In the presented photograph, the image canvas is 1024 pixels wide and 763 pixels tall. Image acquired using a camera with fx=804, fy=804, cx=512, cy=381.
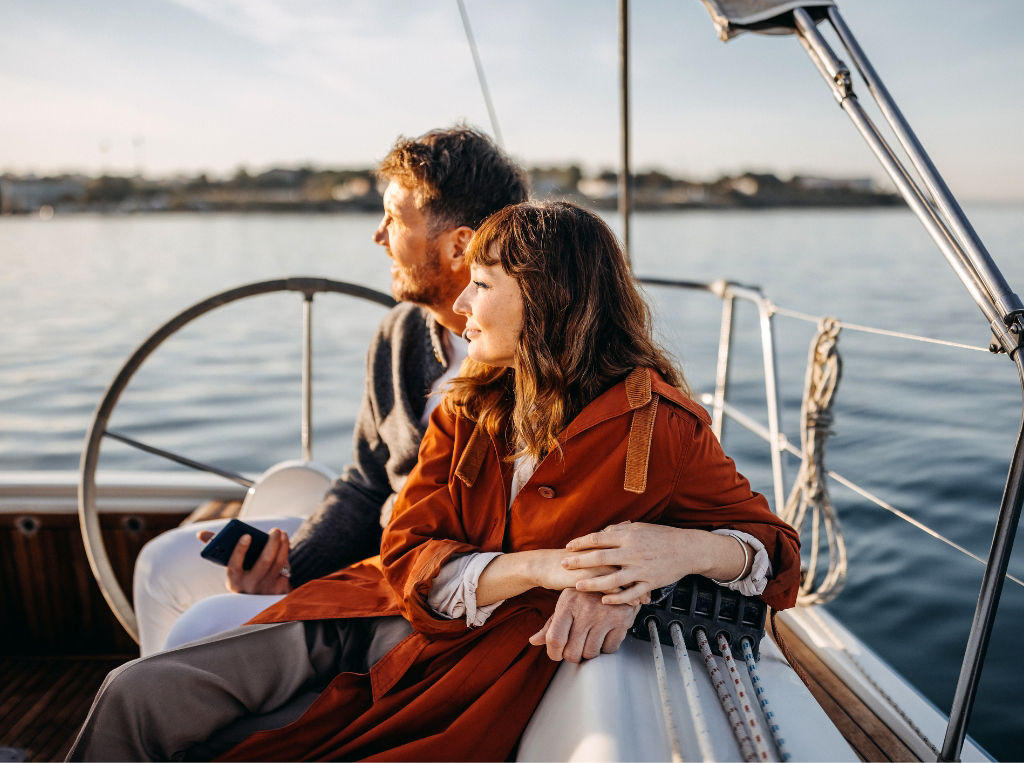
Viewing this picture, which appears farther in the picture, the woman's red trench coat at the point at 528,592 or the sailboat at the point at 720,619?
the woman's red trench coat at the point at 528,592

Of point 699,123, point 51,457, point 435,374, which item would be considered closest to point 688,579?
point 435,374

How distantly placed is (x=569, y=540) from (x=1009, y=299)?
0.56 m

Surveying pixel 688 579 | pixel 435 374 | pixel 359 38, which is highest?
pixel 359 38

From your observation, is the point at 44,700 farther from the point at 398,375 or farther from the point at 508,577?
the point at 508,577

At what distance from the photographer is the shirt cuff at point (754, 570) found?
95 cm

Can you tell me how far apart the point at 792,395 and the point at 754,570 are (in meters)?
5.72

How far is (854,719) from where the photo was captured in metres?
1.28

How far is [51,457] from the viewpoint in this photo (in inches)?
180

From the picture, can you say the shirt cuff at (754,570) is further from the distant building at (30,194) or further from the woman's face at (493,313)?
the distant building at (30,194)

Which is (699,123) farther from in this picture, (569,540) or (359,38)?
(569,540)

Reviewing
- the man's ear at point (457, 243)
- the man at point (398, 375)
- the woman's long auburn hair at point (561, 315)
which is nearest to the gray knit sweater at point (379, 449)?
the man at point (398, 375)

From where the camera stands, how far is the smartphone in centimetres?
136

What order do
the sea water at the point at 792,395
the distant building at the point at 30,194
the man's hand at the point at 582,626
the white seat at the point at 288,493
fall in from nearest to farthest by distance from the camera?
the man's hand at the point at 582,626 < the white seat at the point at 288,493 < the sea water at the point at 792,395 < the distant building at the point at 30,194

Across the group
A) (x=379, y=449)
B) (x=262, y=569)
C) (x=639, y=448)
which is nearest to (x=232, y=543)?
(x=262, y=569)
